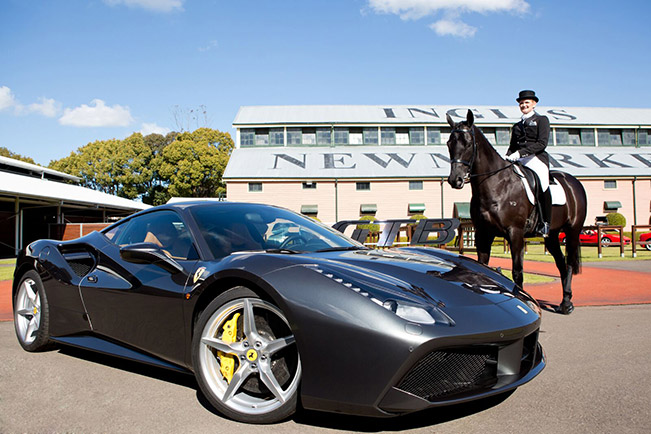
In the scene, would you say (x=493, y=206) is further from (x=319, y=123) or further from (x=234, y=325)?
(x=319, y=123)

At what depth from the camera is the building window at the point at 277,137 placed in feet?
129

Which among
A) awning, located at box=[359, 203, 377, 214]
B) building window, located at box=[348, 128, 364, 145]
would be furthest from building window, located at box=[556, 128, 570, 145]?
awning, located at box=[359, 203, 377, 214]

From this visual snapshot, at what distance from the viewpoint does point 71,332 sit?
12.4 feet

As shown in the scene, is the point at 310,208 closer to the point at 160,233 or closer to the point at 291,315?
the point at 160,233

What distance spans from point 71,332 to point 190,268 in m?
1.47

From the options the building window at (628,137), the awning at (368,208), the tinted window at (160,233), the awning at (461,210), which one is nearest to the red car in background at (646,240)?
the awning at (461,210)

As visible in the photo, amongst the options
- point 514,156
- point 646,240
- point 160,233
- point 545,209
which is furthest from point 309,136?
point 160,233

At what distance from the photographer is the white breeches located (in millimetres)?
6453

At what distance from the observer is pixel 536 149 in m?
6.54

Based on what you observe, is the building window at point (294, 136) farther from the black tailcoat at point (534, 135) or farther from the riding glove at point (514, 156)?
the riding glove at point (514, 156)

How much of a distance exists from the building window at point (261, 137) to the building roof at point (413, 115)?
0.65m

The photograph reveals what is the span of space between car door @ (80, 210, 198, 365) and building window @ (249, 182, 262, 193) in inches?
1240

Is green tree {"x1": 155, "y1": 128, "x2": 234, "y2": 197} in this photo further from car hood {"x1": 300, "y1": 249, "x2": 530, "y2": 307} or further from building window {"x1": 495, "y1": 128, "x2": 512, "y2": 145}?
car hood {"x1": 300, "y1": 249, "x2": 530, "y2": 307}

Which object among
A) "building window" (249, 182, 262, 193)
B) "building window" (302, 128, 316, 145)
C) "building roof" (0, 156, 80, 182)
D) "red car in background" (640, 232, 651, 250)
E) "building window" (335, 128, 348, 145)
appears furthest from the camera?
"building window" (302, 128, 316, 145)
